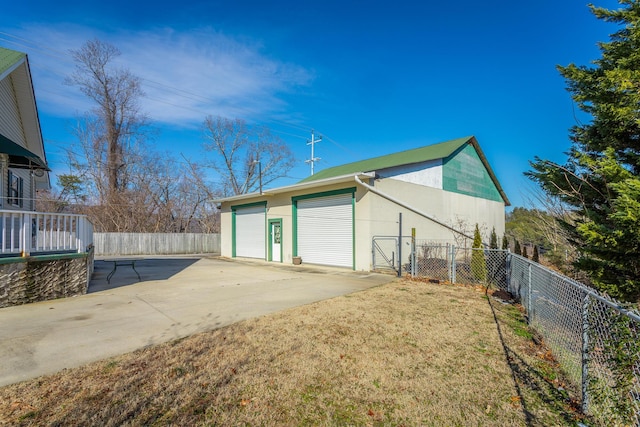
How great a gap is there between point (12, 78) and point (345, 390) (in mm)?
13134

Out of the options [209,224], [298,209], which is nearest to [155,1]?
[298,209]

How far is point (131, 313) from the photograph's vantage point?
5.81 metres

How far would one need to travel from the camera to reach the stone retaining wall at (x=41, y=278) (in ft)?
20.0

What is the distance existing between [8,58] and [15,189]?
185 inches

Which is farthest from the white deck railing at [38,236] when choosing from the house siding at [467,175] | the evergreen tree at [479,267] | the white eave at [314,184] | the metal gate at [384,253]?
the house siding at [467,175]

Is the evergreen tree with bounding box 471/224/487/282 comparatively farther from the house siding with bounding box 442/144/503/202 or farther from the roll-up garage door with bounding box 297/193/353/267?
the house siding with bounding box 442/144/503/202

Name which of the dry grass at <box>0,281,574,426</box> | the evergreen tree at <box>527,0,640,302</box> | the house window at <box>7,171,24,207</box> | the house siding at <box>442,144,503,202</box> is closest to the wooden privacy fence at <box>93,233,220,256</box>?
the house window at <box>7,171,24,207</box>

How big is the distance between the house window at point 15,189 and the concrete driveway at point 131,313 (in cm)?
413

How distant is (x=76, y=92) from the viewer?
81.7 ft

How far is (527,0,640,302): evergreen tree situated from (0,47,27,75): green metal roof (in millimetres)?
12663

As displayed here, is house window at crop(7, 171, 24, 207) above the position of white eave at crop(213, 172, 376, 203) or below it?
below

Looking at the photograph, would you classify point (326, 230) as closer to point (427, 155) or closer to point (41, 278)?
point (427, 155)

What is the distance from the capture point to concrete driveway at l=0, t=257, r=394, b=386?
3904 mm

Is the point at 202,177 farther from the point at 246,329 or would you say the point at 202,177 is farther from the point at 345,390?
the point at 345,390
